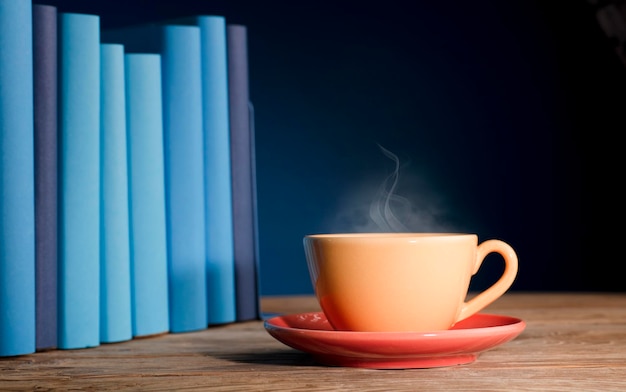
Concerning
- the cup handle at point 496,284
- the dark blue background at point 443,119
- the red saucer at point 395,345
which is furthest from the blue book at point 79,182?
the dark blue background at point 443,119

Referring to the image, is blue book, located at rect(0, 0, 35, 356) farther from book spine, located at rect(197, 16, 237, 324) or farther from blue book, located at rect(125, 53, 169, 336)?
book spine, located at rect(197, 16, 237, 324)

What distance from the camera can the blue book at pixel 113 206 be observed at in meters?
0.70

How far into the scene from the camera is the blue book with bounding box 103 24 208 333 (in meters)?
0.79

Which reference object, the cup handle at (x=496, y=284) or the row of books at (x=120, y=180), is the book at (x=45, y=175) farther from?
the cup handle at (x=496, y=284)

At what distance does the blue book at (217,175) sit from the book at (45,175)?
204mm

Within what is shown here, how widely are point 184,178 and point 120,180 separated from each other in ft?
0.31

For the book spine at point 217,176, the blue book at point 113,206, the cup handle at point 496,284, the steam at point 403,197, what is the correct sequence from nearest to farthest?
the cup handle at point 496,284 → the blue book at point 113,206 → the book spine at point 217,176 → the steam at point 403,197

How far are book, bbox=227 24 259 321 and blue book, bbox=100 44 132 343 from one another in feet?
0.54

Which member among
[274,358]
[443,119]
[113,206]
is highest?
[443,119]

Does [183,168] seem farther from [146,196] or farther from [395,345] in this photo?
[395,345]

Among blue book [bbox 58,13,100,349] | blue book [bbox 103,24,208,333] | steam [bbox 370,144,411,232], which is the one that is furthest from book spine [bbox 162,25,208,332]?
steam [bbox 370,144,411,232]

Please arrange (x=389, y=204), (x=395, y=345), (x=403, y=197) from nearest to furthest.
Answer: (x=395, y=345)
(x=389, y=204)
(x=403, y=197)

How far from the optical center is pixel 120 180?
72cm

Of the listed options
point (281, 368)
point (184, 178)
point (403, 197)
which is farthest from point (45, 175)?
point (403, 197)
